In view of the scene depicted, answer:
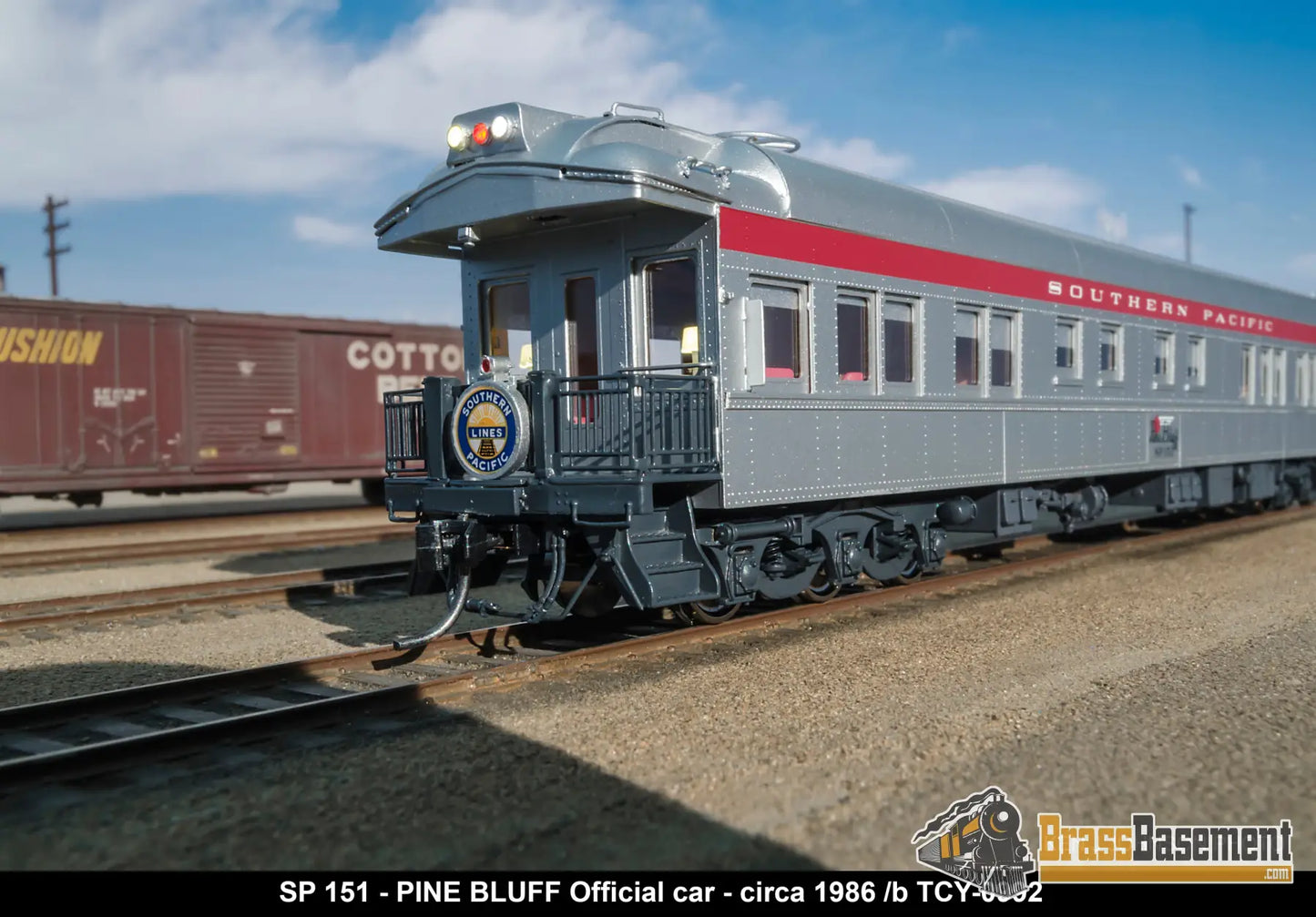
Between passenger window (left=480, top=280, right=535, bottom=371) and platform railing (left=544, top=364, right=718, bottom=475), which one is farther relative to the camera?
passenger window (left=480, top=280, right=535, bottom=371)

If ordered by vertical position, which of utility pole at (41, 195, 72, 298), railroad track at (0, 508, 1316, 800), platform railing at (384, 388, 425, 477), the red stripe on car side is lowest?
railroad track at (0, 508, 1316, 800)

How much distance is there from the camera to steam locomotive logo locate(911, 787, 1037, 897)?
4.09 meters

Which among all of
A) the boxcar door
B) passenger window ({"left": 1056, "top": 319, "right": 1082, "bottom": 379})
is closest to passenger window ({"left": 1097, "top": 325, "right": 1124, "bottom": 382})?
passenger window ({"left": 1056, "top": 319, "right": 1082, "bottom": 379})

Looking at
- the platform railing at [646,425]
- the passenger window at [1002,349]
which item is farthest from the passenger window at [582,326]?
the passenger window at [1002,349]

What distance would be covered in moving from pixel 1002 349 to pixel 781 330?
10.9 feet

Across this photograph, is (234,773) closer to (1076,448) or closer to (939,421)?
(939,421)

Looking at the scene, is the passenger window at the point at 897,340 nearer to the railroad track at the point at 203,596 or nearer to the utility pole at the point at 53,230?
the railroad track at the point at 203,596

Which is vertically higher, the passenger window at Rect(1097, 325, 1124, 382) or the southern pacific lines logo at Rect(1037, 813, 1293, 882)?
the passenger window at Rect(1097, 325, 1124, 382)

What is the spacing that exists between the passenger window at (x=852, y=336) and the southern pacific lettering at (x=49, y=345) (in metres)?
12.9

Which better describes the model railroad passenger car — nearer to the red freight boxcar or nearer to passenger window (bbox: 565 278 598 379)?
passenger window (bbox: 565 278 598 379)

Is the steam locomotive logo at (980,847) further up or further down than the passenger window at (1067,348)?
further down

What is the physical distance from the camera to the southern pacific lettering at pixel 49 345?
15.8 metres

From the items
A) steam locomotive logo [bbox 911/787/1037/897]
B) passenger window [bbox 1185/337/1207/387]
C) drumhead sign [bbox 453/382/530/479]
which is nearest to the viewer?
steam locomotive logo [bbox 911/787/1037/897]

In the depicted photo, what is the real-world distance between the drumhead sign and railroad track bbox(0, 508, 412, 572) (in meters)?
8.40
